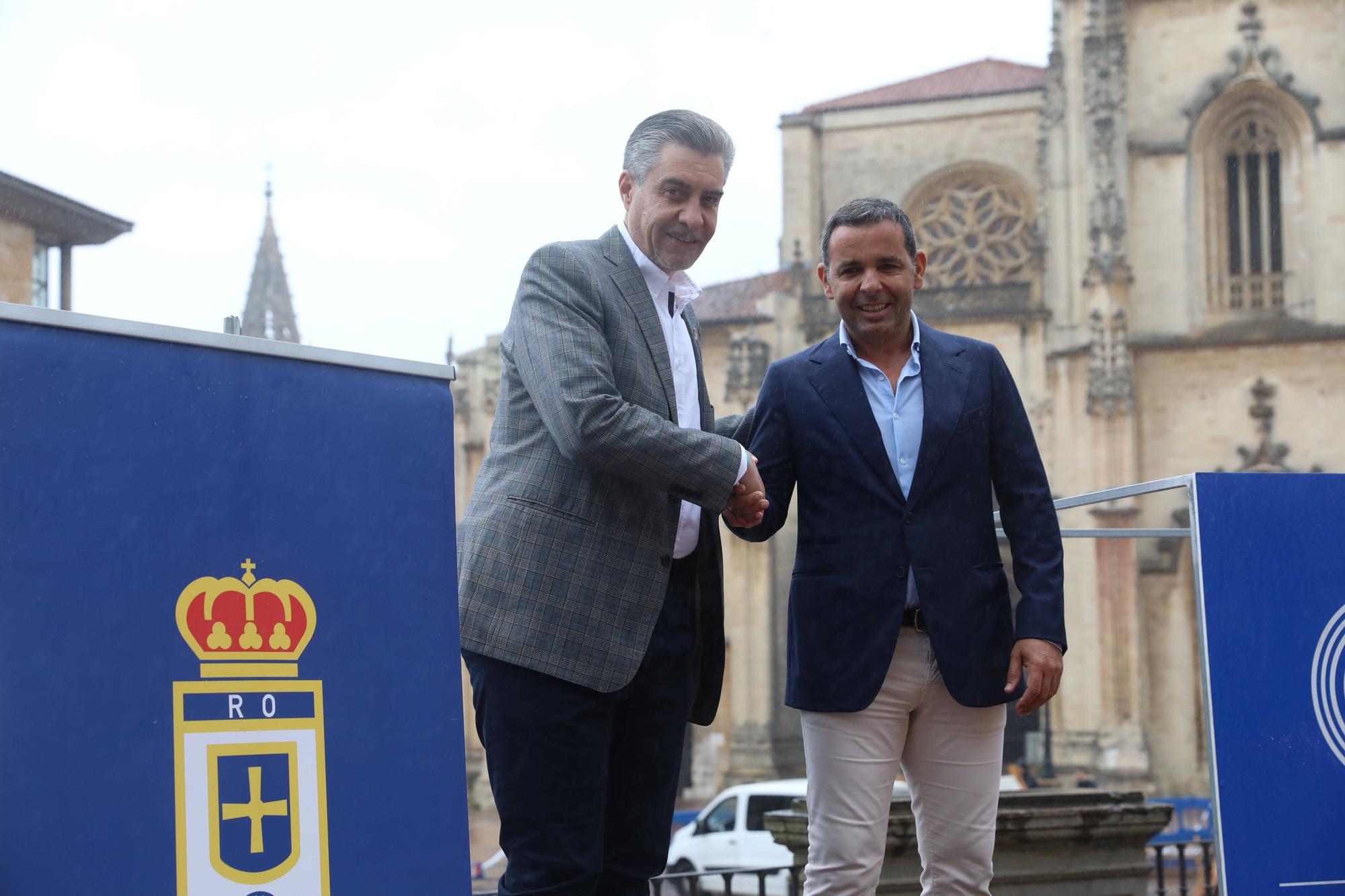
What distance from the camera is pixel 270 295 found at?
58.9 metres

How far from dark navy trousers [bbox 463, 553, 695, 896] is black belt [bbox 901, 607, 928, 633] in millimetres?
491

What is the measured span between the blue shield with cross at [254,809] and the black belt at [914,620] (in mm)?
1466

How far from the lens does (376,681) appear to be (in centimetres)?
238

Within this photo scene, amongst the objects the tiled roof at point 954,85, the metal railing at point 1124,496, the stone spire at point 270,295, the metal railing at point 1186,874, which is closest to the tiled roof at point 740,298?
the tiled roof at point 954,85

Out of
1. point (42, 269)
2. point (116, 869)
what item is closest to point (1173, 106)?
point (42, 269)

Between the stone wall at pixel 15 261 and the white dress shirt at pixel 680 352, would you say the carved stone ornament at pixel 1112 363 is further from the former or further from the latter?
the white dress shirt at pixel 680 352

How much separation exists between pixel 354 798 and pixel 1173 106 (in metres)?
25.8

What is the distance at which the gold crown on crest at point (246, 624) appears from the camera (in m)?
2.19

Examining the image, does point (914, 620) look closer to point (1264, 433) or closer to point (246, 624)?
point (246, 624)

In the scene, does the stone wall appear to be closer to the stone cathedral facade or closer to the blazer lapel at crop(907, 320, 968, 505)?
the stone cathedral facade

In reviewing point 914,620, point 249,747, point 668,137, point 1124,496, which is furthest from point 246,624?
point 1124,496

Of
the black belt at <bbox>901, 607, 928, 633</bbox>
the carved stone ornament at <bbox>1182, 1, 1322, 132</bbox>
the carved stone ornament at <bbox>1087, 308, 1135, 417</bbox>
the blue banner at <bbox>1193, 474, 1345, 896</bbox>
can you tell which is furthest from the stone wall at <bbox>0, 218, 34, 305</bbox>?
the blue banner at <bbox>1193, 474, 1345, 896</bbox>

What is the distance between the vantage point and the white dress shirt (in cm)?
321

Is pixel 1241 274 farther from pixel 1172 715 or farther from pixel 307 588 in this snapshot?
pixel 307 588
